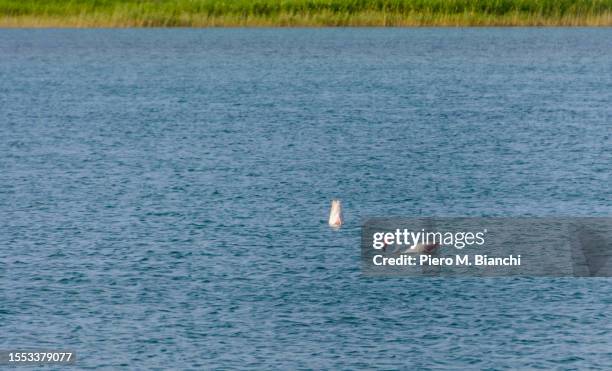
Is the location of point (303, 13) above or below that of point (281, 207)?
above

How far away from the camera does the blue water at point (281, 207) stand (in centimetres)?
2655

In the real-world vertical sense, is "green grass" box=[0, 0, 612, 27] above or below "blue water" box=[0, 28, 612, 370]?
above

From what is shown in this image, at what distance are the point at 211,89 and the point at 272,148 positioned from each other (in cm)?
3153

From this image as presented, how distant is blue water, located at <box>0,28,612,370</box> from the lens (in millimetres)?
26547

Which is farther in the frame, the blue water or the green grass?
the green grass

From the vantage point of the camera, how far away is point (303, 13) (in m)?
126

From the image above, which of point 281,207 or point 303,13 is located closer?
point 281,207

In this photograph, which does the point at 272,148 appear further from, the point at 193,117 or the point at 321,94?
the point at 321,94

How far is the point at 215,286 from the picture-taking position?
30750mm

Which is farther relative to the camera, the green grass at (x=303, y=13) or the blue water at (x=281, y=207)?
the green grass at (x=303, y=13)

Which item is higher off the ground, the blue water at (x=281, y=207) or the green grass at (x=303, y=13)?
the green grass at (x=303, y=13)

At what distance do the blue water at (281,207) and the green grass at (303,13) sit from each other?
21614 millimetres

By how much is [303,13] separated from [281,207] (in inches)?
3435

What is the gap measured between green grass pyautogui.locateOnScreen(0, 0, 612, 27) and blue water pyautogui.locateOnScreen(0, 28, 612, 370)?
2161 cm
